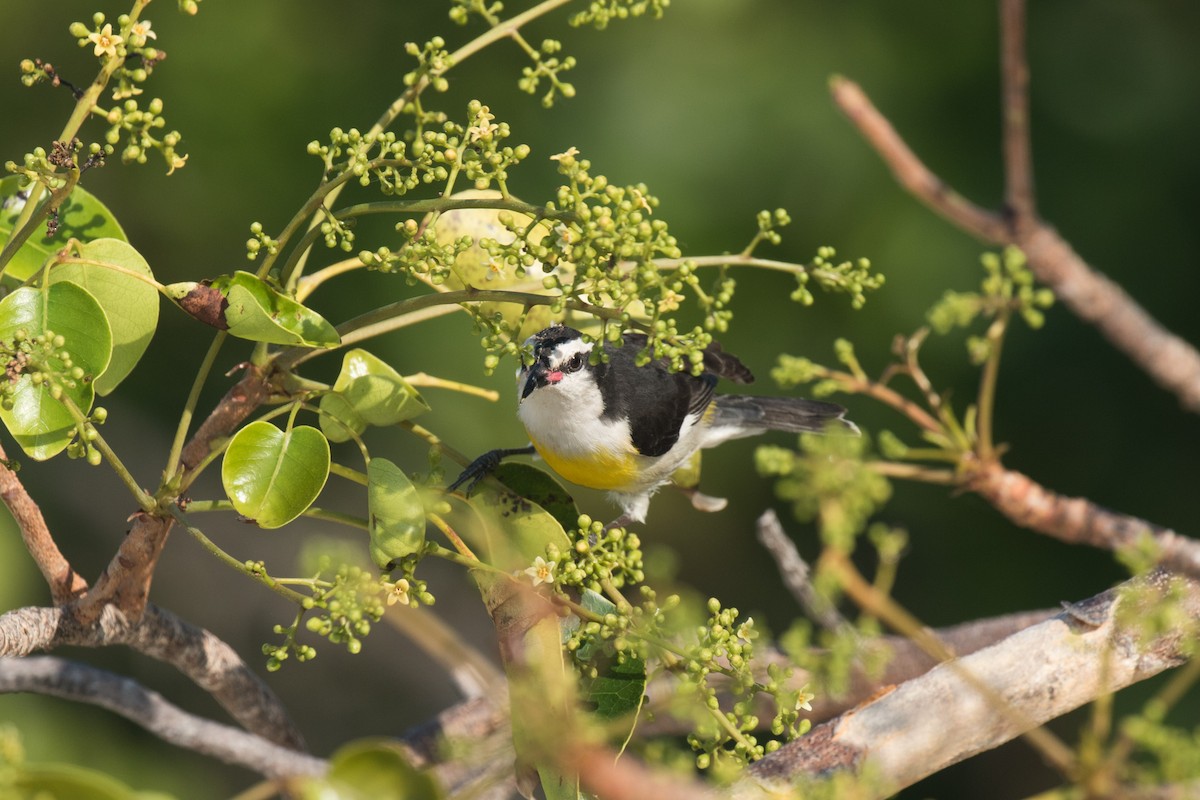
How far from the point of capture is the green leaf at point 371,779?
35.2 inches

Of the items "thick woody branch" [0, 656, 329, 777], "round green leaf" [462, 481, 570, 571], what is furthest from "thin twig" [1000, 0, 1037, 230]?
"thick woody branch" [0, 656, 329, 777]

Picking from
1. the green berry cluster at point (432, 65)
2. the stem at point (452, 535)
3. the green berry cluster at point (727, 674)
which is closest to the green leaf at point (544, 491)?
the stem at point (452, 535)

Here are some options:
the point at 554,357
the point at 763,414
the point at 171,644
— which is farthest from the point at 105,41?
the point at 763,414

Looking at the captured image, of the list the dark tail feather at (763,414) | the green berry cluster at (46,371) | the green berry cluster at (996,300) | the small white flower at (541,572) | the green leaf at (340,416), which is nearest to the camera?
the green berry cluster at (46,371)

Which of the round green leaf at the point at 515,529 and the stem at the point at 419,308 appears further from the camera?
the round green leaf at the point at 515,529

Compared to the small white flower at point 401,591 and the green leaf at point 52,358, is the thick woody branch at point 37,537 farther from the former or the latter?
the small white flower at point 401,591

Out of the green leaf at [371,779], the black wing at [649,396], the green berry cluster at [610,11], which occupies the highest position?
the black wing at [649,396]

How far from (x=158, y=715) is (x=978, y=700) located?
134 centimetres

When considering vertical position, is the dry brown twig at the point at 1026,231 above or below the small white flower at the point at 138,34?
above

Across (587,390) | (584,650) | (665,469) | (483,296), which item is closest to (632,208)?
(483,296)

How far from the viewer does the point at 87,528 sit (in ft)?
17.7

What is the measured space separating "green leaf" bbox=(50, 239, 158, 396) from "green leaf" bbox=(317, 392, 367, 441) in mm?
223

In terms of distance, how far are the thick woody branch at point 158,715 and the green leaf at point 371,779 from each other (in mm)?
976

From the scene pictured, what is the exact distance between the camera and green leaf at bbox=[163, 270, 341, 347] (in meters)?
1.35
